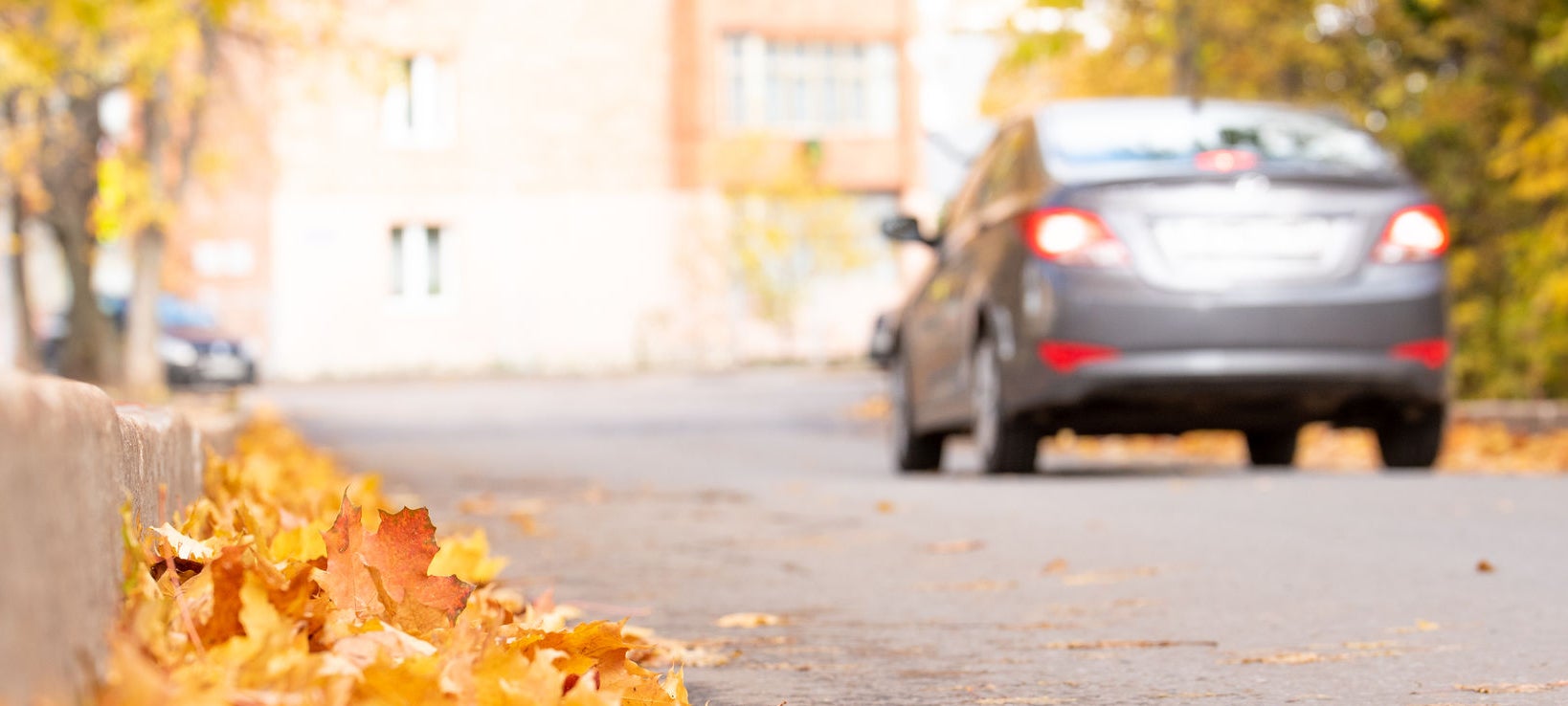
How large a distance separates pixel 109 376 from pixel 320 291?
55.1ft

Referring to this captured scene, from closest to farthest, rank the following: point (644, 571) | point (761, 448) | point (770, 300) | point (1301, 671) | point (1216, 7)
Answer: point (1301, 671) < point (644, 571) < point (761, 448) < point (1216, 7) < point (770, 300)

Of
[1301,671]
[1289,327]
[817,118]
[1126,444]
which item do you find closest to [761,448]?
[1126,444]

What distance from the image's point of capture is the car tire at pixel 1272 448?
1192 centimetres

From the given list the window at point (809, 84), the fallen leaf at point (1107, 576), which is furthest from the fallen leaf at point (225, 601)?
the window at point (809, 84)

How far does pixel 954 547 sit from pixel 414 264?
3392 cm

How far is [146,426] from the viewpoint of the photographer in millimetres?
3836

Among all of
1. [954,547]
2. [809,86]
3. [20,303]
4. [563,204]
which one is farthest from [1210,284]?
[809,86]

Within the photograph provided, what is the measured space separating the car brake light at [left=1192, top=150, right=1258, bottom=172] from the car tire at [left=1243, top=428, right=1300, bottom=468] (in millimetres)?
2917

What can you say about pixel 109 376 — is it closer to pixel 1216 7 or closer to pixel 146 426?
pixel 1216 7

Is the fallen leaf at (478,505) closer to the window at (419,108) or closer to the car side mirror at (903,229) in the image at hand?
the car side mirror at (903,229)

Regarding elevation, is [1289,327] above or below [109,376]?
above

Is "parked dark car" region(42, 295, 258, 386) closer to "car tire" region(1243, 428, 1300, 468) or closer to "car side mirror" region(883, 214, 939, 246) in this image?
"car tire" region(1243, 428, 1300, 468)

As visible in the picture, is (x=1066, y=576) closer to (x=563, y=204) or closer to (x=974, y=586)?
(x=974, y=586)

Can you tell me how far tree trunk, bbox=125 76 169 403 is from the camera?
22.2 m
